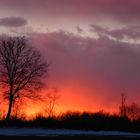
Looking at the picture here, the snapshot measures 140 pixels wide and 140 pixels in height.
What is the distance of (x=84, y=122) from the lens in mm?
63562

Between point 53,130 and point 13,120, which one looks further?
point 13,120

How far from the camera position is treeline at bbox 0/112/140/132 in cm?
6047

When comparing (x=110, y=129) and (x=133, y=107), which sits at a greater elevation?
(x=133, y=107)

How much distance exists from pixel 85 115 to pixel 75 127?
599cm

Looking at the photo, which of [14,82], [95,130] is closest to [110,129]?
[95,130]

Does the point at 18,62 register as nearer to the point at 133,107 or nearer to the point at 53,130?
the point at 53,130

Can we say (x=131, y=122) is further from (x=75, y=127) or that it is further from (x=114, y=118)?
(x=75, y=127)

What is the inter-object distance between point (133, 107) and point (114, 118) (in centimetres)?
8459

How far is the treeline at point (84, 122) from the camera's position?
60469mm
